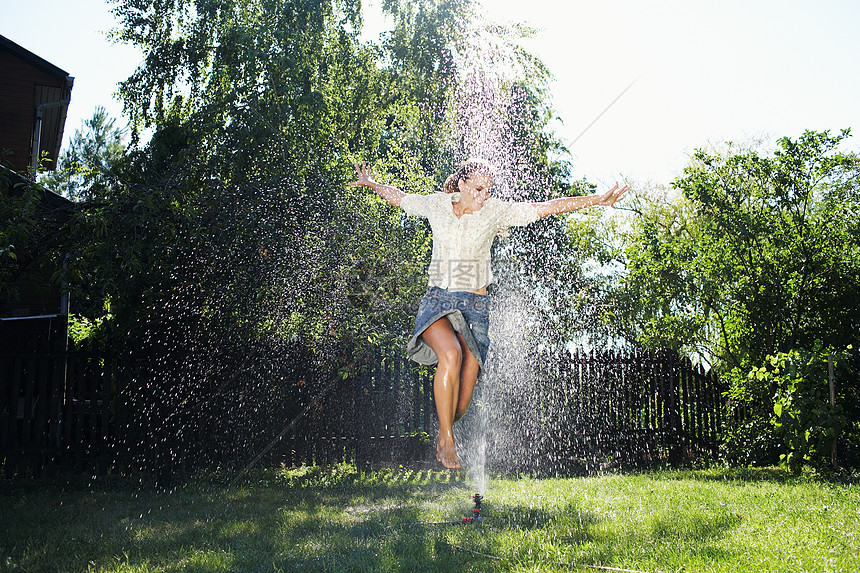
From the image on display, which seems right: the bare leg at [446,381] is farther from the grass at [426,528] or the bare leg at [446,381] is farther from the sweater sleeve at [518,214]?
the sweater sleeve at [518,214]

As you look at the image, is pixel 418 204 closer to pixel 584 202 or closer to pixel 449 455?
pixel 584 202

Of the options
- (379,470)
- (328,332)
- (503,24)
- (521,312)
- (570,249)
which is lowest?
(379,470)

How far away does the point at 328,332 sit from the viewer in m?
7.42

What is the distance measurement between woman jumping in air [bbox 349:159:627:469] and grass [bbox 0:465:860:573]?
0.74 m

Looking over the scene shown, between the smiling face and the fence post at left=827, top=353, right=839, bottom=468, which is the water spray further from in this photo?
the fence post at left=827, top=353, right=839, bottom=468

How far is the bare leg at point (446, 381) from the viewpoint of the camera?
374cm

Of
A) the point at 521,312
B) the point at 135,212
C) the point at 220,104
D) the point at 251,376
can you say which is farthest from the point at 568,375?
the point at 220,104

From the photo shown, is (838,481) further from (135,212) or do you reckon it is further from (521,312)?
(135,212)

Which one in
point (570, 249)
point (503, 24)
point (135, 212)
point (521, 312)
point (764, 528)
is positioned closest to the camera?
point (764, 528)

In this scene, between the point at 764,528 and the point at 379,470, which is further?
the point at 379,470

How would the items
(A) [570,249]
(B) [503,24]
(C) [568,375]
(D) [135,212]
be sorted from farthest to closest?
(A) [570,249]
(B) [503,24]
(C) [568,375]
(D) [135,212]

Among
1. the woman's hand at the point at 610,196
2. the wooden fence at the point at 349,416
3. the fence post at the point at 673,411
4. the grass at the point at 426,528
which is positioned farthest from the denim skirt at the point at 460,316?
the fence post at the point at 673,411

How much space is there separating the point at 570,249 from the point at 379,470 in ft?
29.9

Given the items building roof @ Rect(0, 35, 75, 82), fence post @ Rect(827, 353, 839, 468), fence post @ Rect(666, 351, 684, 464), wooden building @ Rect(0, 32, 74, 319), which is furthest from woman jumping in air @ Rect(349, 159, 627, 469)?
building roof @ Rect(0, 35, 75, 82)
